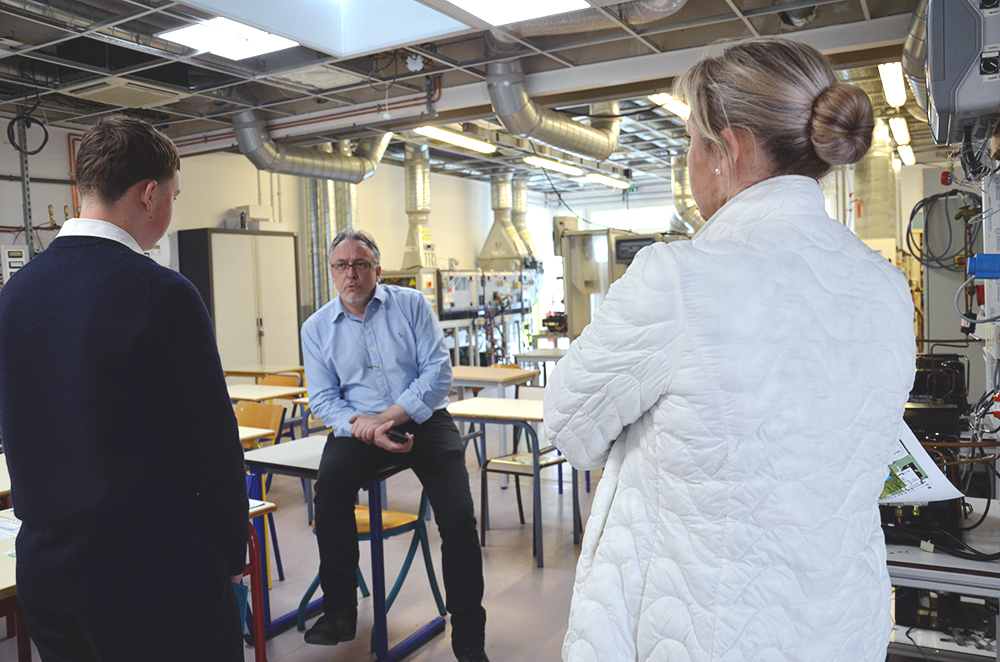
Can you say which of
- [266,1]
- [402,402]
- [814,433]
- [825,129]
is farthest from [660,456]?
[266,1]

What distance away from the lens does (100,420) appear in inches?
47.9

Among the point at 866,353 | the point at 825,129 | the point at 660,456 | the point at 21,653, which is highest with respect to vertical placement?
the point at 825,129

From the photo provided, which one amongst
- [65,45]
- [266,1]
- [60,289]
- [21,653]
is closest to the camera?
[60,289]

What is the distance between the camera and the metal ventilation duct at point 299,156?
652 cm

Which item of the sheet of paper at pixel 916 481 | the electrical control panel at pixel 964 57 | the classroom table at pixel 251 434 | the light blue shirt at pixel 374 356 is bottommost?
the classroom table at pixel 251 434

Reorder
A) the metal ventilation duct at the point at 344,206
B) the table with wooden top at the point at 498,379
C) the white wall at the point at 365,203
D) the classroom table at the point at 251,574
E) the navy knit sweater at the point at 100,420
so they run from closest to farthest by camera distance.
Result: the navy knit sweater at the point at 100,420, the classroom table at the point at 251,574, the table with wooden top at the point at 498,379, the white wall at the point at 365,203, the metal ventilation duct at the point at 344,206

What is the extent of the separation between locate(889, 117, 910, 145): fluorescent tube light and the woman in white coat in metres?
7.38

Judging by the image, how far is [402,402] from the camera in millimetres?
2867

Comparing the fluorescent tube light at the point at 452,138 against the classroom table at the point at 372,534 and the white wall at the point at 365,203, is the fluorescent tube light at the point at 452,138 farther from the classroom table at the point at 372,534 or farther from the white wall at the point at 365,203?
the classroom table at the point at 372,534

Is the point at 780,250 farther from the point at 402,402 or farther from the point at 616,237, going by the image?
the point at 616,237

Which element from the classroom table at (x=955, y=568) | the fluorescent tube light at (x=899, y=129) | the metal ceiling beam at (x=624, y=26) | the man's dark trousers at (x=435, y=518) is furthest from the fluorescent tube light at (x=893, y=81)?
the man's dark trousers at (x=435, y=518)

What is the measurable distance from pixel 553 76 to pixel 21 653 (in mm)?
4859

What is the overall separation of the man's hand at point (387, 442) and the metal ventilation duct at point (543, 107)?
2.89m

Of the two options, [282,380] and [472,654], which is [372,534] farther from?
[282,380]
